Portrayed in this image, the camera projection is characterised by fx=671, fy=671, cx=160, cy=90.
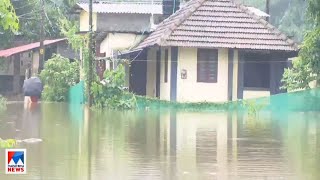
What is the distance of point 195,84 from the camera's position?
31.7 metres

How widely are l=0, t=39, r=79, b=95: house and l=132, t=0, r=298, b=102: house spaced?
17901 millimetres

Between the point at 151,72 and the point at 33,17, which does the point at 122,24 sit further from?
the point at 33,17

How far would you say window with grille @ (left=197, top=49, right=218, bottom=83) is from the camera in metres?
31.8

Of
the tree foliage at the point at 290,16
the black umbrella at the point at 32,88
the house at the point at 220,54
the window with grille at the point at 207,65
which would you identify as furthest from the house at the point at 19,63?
the window with grille at the point at 207,65

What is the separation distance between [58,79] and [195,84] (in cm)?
1196

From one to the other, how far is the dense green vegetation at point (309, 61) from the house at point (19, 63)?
22.6m

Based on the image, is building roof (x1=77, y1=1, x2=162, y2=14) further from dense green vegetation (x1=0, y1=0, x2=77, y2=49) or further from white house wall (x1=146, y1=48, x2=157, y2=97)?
dense green vegetation (x1=0, y1=0, x2=77, y2=49)

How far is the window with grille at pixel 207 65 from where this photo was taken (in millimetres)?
31828

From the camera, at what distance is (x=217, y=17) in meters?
32.9

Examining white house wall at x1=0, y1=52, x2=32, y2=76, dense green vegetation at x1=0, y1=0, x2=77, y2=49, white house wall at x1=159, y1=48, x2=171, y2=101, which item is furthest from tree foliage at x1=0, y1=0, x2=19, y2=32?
white house wall at x1=0, y1=52, x2=32, y2=76

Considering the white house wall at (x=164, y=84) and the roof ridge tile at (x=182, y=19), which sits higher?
the roof ridge tile at (x=182, y=19)

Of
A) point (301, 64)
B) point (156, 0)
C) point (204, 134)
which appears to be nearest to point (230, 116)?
point (301, 64)

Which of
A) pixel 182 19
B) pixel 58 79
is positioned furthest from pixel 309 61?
pixel 58 79

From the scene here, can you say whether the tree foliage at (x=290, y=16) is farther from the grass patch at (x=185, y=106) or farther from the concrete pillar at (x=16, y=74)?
the grass patch at (x=185, y=106)
